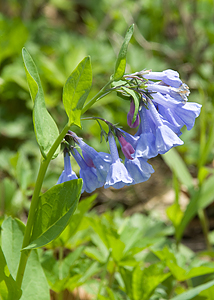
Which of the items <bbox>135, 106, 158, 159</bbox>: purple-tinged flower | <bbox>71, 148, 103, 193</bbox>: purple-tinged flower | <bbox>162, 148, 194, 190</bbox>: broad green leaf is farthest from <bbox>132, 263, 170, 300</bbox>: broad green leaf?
<bbox>162, 148, 194, 190</bbox>: broad green leaf

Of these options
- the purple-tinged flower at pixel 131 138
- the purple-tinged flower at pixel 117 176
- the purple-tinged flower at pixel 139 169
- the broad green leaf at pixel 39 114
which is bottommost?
the purple-tinged flower at pixel 139 169

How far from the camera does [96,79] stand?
9.36ft

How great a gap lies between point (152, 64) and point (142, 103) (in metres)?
2.09

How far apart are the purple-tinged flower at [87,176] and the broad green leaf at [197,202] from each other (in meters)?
0.83

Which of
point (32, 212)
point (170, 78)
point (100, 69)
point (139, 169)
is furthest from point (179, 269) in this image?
point (100, 69)

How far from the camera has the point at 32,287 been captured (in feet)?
3.48

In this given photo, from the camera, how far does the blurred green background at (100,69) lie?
2150 millimetres

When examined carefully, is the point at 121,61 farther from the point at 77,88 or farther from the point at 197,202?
the point at 197,202

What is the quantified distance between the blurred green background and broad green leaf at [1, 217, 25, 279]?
1.71ft

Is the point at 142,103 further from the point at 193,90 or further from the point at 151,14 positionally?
the point at 151,14

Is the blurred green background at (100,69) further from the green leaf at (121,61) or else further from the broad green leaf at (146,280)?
the green leaf at (121,61)

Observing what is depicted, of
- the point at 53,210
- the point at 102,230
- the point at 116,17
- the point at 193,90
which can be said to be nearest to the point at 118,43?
the point at 116,17

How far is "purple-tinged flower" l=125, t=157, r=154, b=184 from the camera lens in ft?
3.09

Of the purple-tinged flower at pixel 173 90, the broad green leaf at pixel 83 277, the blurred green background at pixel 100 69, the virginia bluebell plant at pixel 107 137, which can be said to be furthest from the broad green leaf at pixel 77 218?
the purple-tinged flower at pixel 173 90
